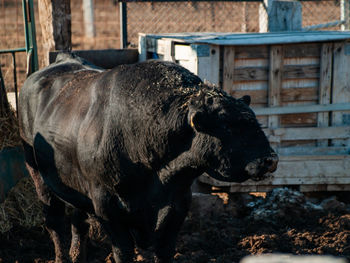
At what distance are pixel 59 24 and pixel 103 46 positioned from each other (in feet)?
34.4

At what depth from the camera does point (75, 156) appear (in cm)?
401

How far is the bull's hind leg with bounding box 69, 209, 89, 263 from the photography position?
4.64 m

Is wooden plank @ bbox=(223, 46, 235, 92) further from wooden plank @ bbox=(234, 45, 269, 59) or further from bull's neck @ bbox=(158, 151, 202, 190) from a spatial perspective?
bull's neck @ bbox=(158, 151, 202, 190)

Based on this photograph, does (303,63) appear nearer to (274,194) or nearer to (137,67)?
(274,194)

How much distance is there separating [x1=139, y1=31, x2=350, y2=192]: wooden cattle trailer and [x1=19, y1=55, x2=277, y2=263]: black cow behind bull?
178 centimetres

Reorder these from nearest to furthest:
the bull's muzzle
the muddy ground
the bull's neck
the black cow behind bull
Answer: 1. the bull's muzzle
2. the black cow behind bull
3. the bull's neck
4. the muddy ground

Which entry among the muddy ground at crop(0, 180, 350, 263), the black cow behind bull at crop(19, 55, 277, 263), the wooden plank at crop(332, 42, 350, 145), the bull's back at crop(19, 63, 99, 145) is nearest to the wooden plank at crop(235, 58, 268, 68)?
the wooden plank at crop(332, 42, 350, 145)

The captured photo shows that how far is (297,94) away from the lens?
584 cm

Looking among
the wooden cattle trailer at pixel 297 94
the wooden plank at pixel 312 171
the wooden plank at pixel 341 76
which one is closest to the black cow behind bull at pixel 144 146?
the wooden cattle trailer at pixel 297 94

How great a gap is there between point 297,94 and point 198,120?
293 cm

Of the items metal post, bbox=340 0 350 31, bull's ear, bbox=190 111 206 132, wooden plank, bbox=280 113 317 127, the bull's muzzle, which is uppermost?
metal post, bbox=340 0 350 31

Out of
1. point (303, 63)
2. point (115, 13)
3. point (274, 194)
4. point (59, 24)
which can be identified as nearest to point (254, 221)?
point (274, 194)

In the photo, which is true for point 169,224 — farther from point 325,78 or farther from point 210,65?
point 325,78

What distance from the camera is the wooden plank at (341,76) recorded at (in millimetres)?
5867
